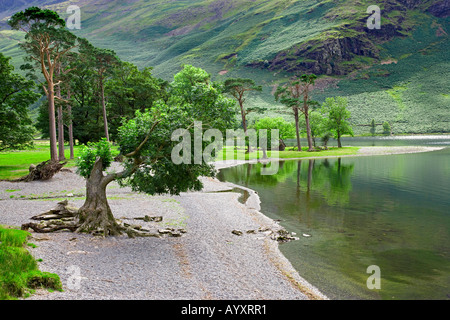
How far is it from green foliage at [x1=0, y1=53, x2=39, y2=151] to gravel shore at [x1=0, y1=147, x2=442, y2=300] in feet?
72.0

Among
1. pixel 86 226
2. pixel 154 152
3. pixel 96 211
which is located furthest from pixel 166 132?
pixel 86 226

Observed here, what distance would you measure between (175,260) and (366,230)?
47.3ft

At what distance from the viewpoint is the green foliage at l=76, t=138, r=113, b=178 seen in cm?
1956

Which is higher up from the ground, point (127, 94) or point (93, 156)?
point (127, 94)

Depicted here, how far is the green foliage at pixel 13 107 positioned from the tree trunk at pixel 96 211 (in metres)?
33.6

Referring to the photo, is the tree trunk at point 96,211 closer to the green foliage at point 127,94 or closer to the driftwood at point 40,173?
the driftwood at point 40,173

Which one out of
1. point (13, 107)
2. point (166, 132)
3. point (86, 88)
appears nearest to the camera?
point (166, 132)

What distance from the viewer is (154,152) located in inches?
715

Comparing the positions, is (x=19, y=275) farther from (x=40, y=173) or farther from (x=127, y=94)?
(x=127, y=94)

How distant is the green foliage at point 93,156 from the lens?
1956 cm

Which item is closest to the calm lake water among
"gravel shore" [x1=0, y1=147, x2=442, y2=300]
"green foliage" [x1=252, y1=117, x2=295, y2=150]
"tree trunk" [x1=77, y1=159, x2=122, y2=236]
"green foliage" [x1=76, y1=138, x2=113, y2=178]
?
"gravel shore" [x1=0, y1=147, x2=442, y2=300]

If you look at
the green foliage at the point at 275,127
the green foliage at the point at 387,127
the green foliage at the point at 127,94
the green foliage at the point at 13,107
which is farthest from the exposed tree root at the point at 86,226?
the green foliage at the point at 387,127

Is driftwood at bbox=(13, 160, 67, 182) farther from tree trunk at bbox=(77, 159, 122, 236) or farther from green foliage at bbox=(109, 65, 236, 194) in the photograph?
green foliage at bbox=(109, 65, 236, 194)
